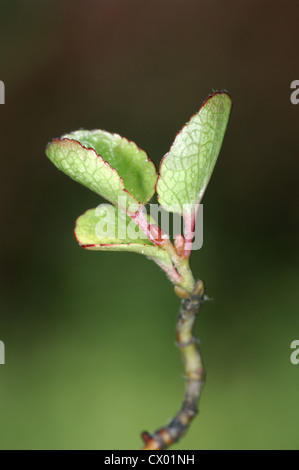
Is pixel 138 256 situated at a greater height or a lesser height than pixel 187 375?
greater

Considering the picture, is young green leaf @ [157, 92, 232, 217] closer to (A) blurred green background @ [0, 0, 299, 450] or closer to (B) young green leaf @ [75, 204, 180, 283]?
(B) young green leaf @ [75, 204, 180, 283]

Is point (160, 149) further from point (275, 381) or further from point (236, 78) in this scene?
point (275, 381)

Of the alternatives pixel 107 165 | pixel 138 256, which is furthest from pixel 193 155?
pixel 138 256

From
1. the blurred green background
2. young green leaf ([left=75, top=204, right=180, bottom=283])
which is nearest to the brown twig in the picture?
young green leaf ([left=75, top=204, right=180, bottom=283])

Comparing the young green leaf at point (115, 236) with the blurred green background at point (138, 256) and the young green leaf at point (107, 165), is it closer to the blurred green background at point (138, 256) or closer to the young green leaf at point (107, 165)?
the young green leaf at point (107, 165)

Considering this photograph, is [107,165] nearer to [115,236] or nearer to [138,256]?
[115,236]

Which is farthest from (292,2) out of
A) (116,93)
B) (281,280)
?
(281,280)
